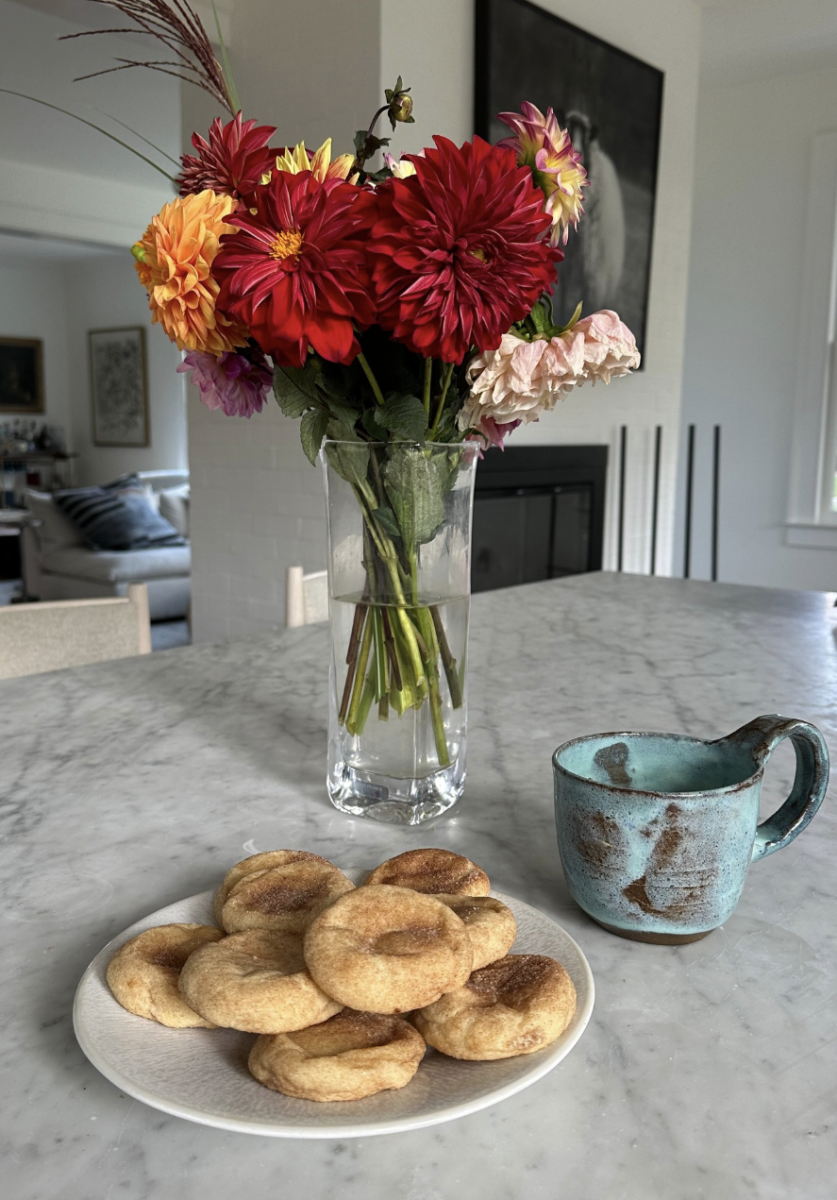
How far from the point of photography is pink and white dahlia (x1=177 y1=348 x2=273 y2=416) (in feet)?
2.34

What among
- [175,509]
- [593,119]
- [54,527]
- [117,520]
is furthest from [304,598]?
[175,509]

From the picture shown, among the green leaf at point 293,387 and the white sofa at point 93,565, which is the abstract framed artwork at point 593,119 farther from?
the white sofa at point 93,565

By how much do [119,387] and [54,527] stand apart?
3.28 m

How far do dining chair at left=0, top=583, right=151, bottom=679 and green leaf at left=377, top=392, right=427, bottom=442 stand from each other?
77 cm

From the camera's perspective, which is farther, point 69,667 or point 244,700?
point 69,667

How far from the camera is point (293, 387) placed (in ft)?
2.26

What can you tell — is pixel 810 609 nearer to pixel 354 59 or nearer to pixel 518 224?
pixel 518 224

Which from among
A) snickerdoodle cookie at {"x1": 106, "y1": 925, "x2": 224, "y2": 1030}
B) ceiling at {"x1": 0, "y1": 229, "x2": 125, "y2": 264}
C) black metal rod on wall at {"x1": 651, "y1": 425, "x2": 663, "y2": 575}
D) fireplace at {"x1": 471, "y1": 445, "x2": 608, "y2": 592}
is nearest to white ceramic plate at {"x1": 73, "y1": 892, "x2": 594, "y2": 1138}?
snickerdoodle cookie at {"x1": 106, "y1": 925, "x2": 224, "y2": 1030}

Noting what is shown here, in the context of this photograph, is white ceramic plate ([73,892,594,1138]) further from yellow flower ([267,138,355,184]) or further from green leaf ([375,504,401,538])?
yellow flower ([267,138,355,184])

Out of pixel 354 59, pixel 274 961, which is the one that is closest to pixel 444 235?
pixel 274 961

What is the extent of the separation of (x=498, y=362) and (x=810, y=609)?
1251 mm

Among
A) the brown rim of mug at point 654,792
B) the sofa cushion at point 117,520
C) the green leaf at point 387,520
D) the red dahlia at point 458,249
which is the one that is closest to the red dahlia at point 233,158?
the red dahlia at point 458,249

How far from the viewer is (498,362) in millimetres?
626

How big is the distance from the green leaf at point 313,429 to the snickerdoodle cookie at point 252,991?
14.1 inches
